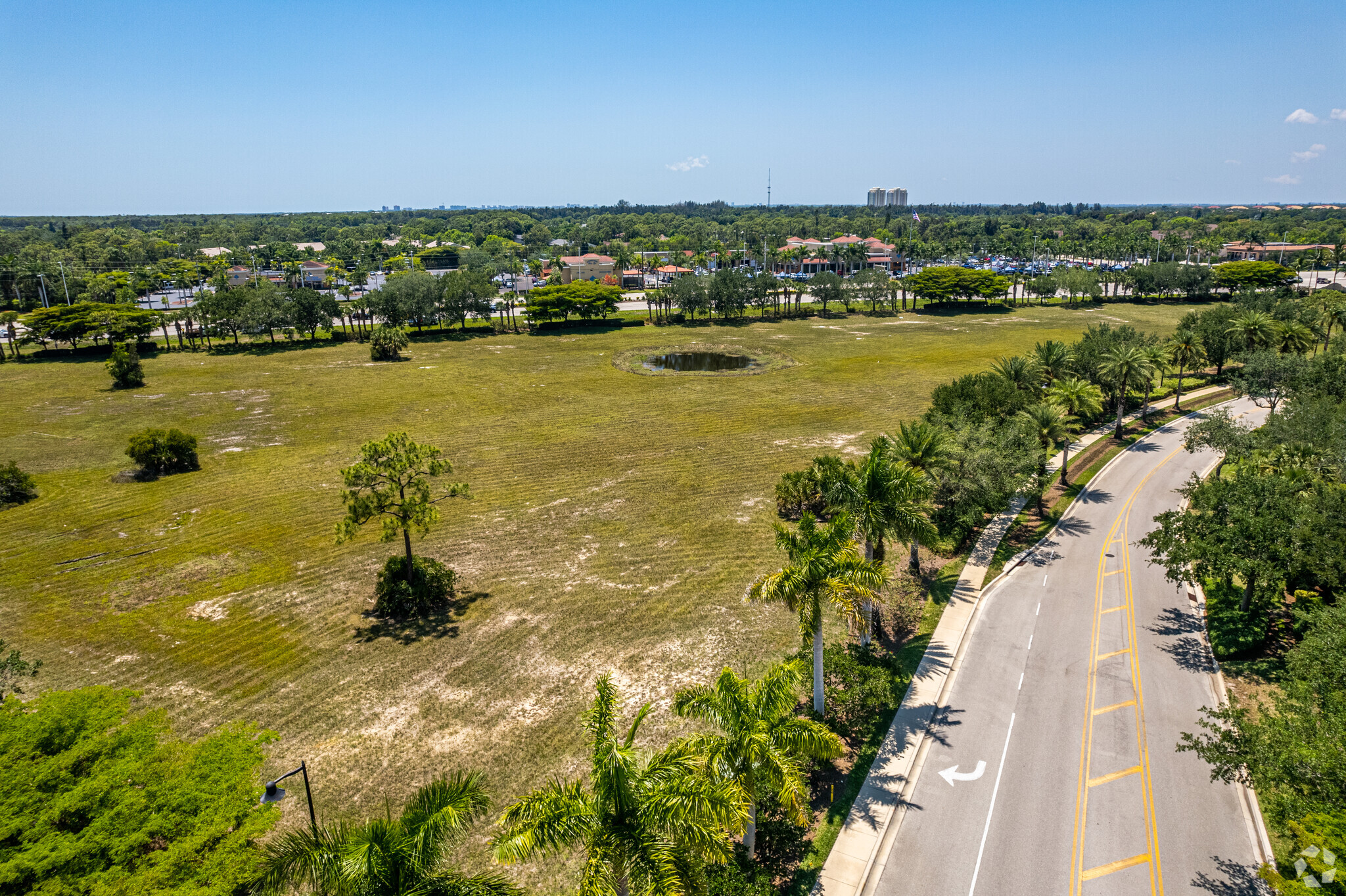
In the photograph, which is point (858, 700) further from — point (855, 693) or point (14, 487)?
point (14, 487)

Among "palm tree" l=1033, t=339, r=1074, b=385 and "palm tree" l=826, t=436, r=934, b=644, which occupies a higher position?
"palm tree" l=1033, t=339, r=1074, b=385

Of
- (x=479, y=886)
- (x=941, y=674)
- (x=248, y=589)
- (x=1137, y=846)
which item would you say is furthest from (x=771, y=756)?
(x=248, y=589)

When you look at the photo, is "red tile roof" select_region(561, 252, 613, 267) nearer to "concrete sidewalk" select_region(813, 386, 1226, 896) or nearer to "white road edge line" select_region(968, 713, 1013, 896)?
"concrete sidewalk" select_region(813, 386, 1226, 896)

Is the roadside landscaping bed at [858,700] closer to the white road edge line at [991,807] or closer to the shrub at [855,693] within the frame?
the shrub at [855,693]

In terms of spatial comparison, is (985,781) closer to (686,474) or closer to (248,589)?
(686,474)

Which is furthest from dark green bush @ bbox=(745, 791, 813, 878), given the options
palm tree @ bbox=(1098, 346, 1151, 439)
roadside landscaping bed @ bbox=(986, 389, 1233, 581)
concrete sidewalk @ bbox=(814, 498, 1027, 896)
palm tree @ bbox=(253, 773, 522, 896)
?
palm tree @ bbox=(1098, 346, 1151, 439)

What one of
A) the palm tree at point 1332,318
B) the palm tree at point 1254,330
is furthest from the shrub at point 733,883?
the palm tree at point 1332,318
